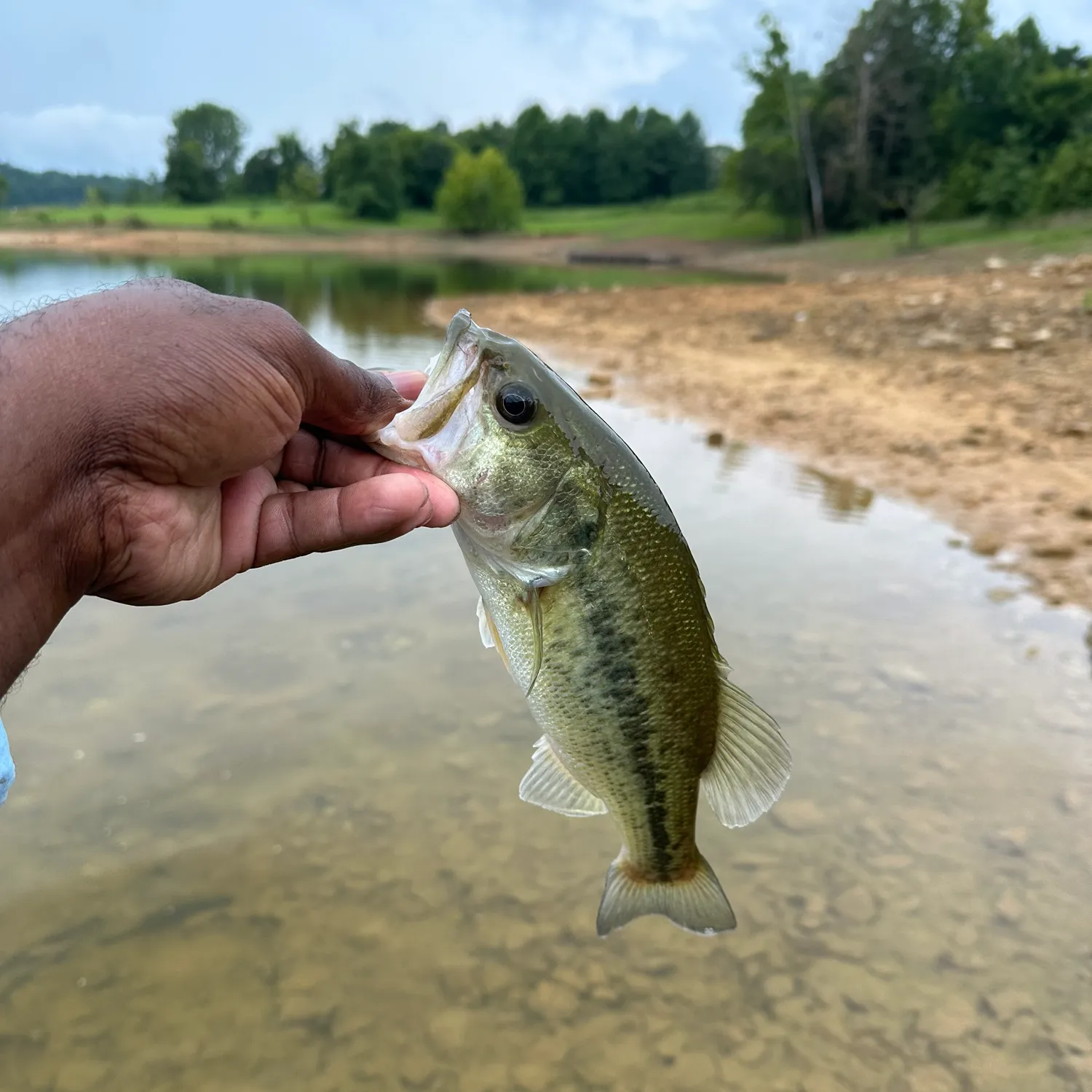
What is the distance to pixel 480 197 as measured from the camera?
77062 mm

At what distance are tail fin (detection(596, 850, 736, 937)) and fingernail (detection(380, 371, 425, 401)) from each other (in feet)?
5.37

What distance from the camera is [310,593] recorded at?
681 cm

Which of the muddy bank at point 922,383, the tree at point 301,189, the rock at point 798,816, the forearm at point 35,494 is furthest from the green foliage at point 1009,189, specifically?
the tree at point 301,189

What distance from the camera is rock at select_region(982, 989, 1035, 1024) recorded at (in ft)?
11.4

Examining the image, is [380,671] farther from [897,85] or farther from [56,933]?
[897,85]

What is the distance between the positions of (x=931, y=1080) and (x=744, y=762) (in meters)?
1.80

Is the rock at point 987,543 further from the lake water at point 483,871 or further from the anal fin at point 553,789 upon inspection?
the anal fin at point 553,789

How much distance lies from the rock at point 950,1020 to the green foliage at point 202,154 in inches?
4545

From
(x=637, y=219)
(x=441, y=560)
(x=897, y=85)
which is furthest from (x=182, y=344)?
(x=637, y=219)

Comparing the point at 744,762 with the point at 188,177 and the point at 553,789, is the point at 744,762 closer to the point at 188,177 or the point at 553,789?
the point at 553,789

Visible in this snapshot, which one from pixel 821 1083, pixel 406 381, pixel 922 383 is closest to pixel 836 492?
pixel 922 383

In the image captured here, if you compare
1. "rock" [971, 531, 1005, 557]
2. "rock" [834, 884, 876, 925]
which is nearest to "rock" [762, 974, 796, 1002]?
"rock" [834, 884, 876, 925]

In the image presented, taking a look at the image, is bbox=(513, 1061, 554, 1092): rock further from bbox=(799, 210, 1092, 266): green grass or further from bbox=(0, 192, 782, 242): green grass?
bbox=(0, 192, 782, 242): green grass

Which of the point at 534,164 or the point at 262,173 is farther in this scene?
the point at 262,173
